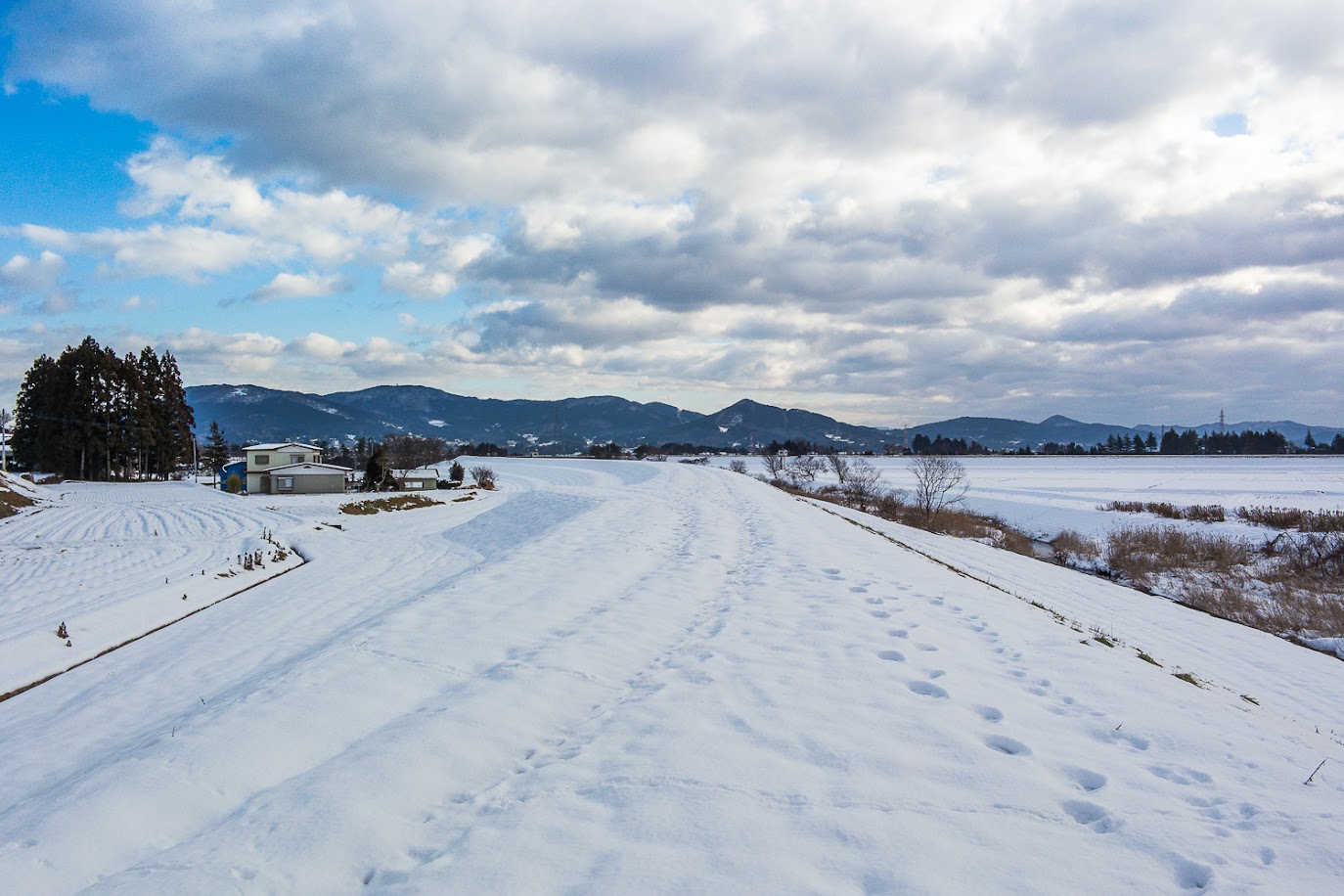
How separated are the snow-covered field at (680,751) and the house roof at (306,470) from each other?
43.3 m

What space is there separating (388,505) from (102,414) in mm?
43051

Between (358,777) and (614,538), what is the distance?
38.7 feet

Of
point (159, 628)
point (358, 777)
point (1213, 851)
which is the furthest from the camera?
point (159, 628)

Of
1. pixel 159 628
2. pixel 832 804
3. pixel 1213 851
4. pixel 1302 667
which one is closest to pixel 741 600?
pixel 832 804

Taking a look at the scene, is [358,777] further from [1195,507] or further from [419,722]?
[1195,507]

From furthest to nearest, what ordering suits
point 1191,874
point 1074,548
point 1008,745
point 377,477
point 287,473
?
1. point 287,473
2. point 377,477
3. point 1074,548
4. point 1008,745
5. point 1191,874

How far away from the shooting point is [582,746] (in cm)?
502

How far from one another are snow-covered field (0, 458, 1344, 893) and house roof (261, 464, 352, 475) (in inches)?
1707

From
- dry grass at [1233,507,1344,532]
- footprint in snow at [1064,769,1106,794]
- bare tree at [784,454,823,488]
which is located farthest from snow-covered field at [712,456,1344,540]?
footprint in snow at [1064,769,1106,794]

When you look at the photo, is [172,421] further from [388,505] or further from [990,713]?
[990,713]

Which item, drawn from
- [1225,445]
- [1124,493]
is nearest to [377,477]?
[1124,493]

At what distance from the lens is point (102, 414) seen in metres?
60.3

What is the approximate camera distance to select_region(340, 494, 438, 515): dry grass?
34.3 m

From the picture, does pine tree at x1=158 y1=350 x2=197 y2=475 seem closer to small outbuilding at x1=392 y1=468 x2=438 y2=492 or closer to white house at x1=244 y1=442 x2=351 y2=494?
white house at x1=244 y1=442 x2=351 y2=494
